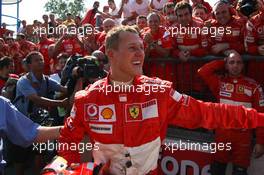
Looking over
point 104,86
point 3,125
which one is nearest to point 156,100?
point 104,86

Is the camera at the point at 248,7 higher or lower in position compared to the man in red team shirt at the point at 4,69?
higher

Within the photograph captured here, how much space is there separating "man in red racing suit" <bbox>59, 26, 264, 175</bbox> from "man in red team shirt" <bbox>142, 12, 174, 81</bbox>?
2754mm

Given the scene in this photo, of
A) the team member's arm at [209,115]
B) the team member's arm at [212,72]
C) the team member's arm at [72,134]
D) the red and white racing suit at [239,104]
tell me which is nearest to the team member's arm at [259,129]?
the red and white racing suit at [239,104]

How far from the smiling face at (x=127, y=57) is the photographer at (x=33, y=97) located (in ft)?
7.33

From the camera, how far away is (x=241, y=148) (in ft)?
16.3

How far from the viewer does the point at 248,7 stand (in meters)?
5.74

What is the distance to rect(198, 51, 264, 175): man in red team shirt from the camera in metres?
4.96

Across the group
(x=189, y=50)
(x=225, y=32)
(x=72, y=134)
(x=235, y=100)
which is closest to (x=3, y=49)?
(x=189, y=50)

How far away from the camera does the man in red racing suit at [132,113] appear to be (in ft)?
10.4

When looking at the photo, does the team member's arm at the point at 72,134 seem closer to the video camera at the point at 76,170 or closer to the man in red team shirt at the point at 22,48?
the video camera at the point at 76,170

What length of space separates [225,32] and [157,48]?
3.17 ft

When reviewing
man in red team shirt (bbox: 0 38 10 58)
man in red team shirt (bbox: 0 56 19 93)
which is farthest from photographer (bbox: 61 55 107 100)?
man in red team shirt (bbox: 0 38 10 58)

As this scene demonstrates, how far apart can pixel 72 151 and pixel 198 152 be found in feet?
8.20

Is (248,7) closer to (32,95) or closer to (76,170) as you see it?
(32,95)
